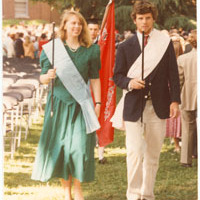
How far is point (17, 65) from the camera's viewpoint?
18625mm

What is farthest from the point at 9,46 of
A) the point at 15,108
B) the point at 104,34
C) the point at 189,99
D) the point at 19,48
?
the point at 104,34

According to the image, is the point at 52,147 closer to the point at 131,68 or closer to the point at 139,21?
the point at 131,68

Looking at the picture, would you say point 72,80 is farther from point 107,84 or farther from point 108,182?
point 108,182

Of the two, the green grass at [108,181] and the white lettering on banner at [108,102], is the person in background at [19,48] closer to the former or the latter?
the green grass at [108,181]

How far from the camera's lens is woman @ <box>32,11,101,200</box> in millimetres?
6281

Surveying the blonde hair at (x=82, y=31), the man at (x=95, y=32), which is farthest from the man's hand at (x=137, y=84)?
the man at (x=95, y=32)

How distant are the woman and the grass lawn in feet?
2.61

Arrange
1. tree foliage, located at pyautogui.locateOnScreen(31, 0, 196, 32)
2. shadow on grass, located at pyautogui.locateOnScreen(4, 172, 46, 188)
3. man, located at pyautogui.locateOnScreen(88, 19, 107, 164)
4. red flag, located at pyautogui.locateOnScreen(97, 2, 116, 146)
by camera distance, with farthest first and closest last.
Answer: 1. tree foliage, located at pyautogui.locateOnScreen(31, 0, 196, 32)
2. man, located at pyautogui.locateOnScreen(88, 19, 107, 164)
3. shadow on grass, located at pyautogui.locateOnScreen(4, 172, 46, 188)
4. red flag, located at pyautogui.locateOnScreen(97, 2, 116, 146)

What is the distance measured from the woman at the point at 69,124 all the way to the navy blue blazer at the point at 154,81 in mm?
263

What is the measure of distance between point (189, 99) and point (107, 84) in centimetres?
194

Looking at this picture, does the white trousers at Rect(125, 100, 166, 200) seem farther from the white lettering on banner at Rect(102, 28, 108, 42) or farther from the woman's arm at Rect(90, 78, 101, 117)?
the white lettering on banner at Rect(102, 28, 108, 42)

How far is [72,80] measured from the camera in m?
6.27

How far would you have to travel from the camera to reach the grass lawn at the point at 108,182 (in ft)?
23.9

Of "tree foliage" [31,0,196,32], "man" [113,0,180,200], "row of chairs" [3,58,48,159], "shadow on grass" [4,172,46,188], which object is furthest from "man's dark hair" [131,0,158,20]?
"tree foliage" [31,0,196,32]
